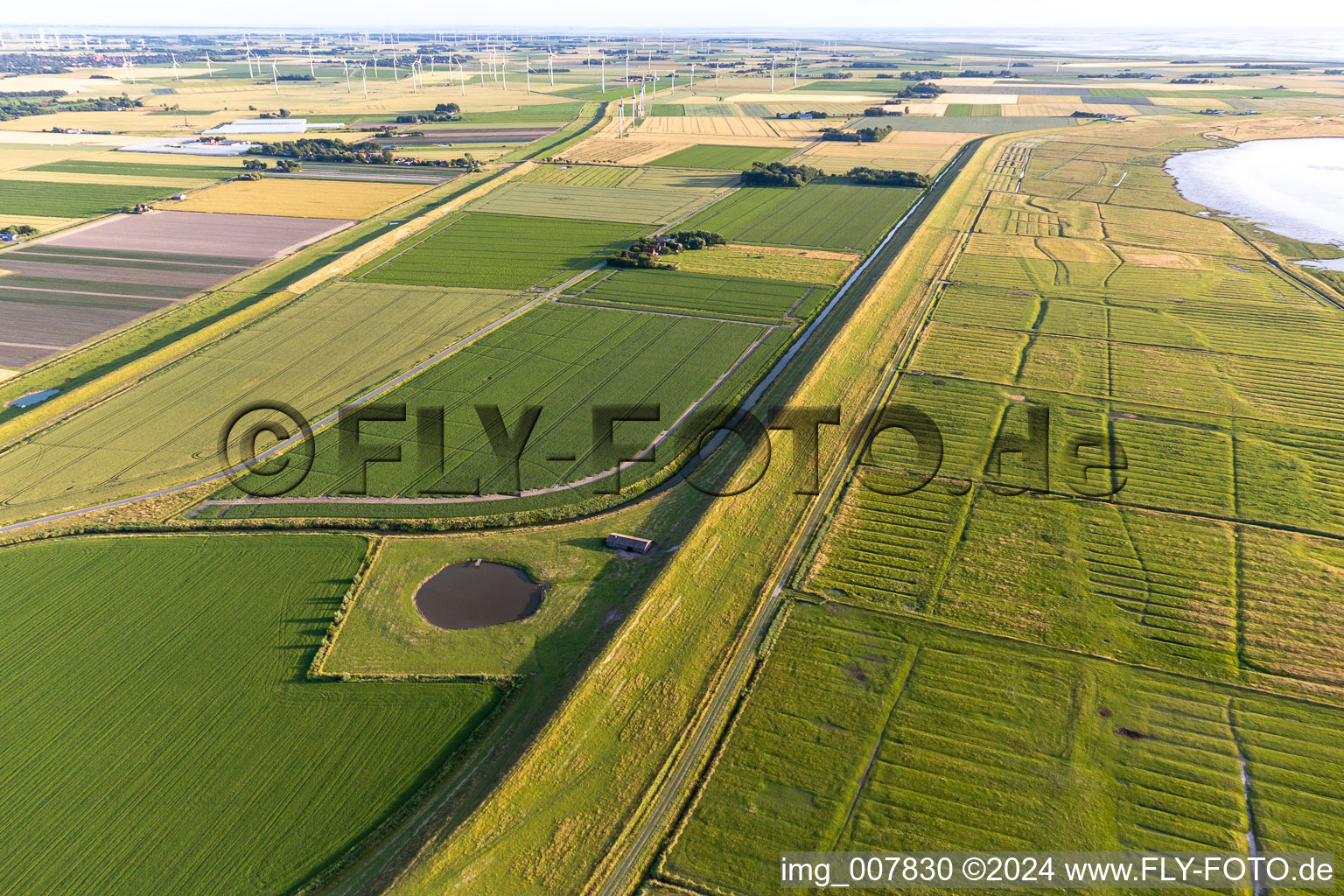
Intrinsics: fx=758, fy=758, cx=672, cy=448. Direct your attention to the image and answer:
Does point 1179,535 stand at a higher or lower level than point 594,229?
lower

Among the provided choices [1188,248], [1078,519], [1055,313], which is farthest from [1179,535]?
[1188,248]

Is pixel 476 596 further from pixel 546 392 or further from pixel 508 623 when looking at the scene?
pixel 546 392

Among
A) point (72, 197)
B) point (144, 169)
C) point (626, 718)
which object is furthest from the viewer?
point (144, 169)

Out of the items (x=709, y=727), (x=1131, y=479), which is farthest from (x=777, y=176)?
(x=709, y=727)

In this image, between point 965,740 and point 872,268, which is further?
point 872,268

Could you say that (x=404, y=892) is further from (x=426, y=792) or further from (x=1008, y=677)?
(x=1008, y=677)

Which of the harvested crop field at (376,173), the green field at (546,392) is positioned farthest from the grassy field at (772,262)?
the harvested crop field at (376,173)

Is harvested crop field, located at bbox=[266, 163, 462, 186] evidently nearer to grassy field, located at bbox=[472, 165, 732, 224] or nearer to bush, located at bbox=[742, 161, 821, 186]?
grassy field, located at bbox=[472, 165, 732, 224]

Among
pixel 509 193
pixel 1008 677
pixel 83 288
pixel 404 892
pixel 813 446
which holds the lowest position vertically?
pixel 404 892
